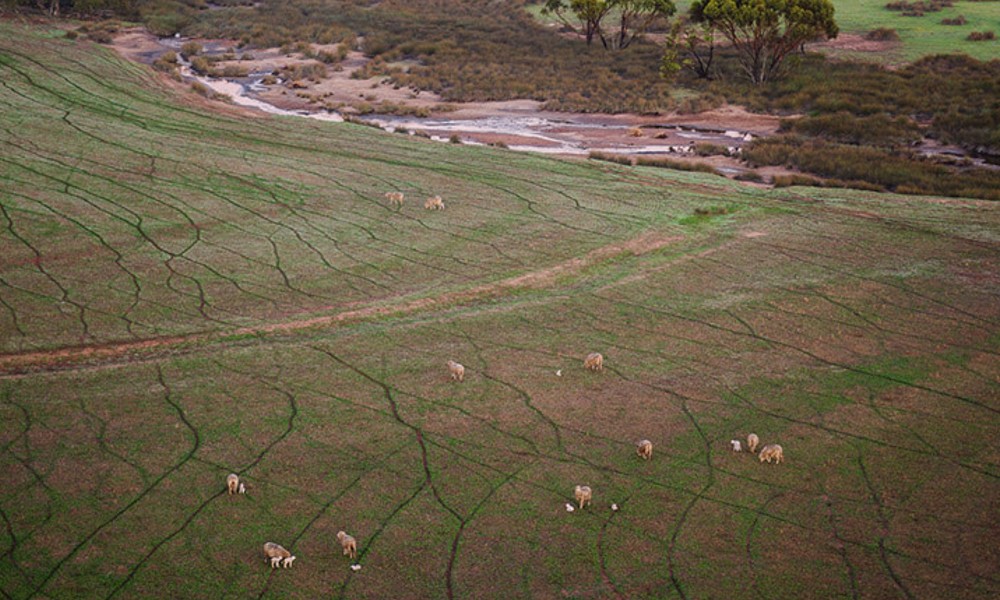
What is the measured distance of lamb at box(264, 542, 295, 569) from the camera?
36.4 feet

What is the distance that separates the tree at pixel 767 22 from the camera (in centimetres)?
5359

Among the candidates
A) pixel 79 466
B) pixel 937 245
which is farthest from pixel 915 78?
pixel 79 466

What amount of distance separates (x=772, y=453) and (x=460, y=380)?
5694 mm

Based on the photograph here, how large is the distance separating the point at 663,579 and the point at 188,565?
5.86 metres

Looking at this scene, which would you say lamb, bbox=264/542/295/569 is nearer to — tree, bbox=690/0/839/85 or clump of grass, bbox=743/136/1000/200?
clump of grass, bbox=743/136/1000/200

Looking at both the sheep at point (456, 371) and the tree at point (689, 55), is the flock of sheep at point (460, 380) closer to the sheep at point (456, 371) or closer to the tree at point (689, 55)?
the sheep at point (456, 371)

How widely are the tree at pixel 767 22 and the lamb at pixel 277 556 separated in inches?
1949

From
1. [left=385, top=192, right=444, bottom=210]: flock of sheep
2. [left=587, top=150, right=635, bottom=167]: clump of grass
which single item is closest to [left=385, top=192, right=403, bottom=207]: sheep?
[left=385, top=192, right=444, bottom=210]: flock of sheep

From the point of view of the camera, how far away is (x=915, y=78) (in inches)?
2140

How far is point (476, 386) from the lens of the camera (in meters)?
16.5

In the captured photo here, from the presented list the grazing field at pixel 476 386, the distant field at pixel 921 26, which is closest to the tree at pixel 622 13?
the distant field at pixel 921 26

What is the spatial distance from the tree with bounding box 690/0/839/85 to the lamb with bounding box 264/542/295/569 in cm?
4950

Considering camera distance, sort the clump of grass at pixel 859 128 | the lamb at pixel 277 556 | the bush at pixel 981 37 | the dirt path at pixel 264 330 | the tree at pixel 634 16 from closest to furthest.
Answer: the lamb at pixel 277 556 → the dirt path at pixel 264 330 → the clump of grass at pixel 859 128 → the bush at pixel 981 37 → the tree at pixel 634 16

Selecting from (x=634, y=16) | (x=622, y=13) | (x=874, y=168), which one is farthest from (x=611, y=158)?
(x=622, y=13)
